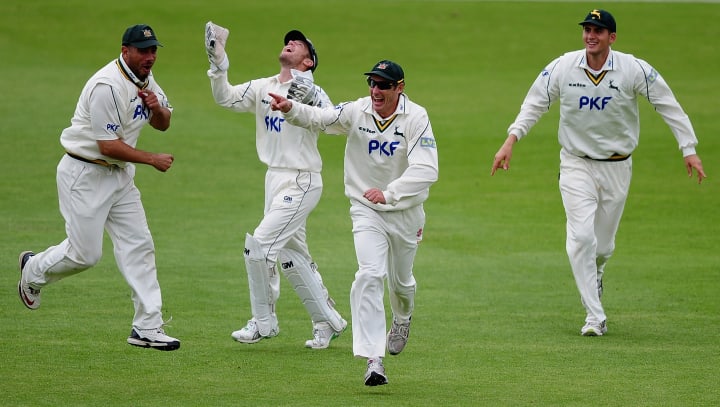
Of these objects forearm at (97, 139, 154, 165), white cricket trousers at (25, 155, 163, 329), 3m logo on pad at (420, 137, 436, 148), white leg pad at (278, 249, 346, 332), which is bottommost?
white leg pad at (278, 249, 346, 332)

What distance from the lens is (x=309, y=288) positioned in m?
10.2

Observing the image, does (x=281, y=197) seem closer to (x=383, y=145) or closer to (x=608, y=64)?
(x=383, y=145)

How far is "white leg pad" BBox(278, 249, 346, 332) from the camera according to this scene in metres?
10.2

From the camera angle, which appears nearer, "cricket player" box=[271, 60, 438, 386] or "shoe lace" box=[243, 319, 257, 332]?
"cricket player" box=[271, 60, 438, 386]

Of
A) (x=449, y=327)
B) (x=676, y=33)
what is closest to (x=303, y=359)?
(x=449, y=327)

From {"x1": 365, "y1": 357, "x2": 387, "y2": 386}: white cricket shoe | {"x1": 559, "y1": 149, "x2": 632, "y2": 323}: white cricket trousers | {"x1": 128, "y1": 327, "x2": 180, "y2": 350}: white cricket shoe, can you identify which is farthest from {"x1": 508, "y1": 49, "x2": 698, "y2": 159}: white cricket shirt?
{"x1": 128, "y1": 327, "x2": 180, "y2": 350}: white cricket shoe

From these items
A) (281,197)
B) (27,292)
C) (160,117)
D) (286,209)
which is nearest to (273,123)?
(281,197)

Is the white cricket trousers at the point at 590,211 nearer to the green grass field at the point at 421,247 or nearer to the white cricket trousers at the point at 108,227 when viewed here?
the green grass field at the point at 421,247

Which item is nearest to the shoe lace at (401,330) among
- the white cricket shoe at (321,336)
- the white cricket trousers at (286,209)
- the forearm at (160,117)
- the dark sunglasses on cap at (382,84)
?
the white cricket shoe at (321,336)

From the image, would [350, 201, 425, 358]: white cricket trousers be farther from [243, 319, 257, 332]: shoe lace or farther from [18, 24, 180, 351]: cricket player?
[18, 24, 180, 351]: cricket player

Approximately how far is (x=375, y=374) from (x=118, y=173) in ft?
8.44

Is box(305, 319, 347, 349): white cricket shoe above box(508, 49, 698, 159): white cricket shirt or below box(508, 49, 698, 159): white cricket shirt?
below

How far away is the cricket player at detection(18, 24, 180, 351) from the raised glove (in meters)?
0.98

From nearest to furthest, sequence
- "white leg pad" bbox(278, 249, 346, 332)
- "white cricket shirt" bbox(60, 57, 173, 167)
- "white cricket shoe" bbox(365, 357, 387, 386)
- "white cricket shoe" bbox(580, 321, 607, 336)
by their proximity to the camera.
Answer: "white cricket shoe" bbox(365, 357, 387, 386), "white cricket shirt" bbox(60, 57, 173, 167), "white leg pad" bbox(278, 249, 346, 332), "white cricket shoe" bbox(580, 321, 607, 336)
